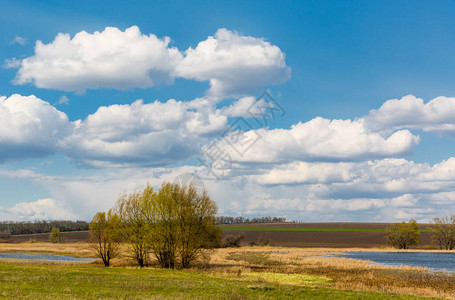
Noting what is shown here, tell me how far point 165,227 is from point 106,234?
34.8ft

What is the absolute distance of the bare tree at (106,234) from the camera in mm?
69438

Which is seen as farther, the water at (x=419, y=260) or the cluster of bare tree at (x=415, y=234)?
the cluster of bare tree at (x=415, y=234)

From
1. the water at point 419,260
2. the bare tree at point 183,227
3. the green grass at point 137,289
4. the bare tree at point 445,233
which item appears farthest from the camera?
the bare tree at point 445,233

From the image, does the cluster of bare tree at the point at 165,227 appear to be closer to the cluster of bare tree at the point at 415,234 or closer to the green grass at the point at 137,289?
the green grass at the point at 137,289

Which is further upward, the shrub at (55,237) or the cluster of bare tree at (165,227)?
the cluster of bare tree at (165,227)

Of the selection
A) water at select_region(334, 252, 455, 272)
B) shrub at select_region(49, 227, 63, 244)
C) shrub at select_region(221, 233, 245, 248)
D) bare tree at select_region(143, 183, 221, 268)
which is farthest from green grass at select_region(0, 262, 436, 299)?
shrub at select_region(49, 227, 63, 244)

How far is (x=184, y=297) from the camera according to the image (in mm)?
30766

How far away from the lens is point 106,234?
6950cm

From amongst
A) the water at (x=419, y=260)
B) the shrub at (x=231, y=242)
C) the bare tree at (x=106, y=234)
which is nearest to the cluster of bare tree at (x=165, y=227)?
the bare tree at (x=106, y=234)

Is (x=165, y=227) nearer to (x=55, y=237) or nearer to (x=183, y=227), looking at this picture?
(x=183, y=227)

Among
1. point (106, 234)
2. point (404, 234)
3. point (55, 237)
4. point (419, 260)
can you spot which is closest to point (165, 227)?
point (106, 234)

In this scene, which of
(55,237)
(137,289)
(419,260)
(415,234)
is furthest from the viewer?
(55,237)

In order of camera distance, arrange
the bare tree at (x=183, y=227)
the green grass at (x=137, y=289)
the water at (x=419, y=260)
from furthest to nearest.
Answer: the water at (x=419, y=260) < the bare tree at (x=183, y=227) < the green grass at (x=137, y=289)

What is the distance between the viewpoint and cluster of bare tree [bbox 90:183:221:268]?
65875mm
